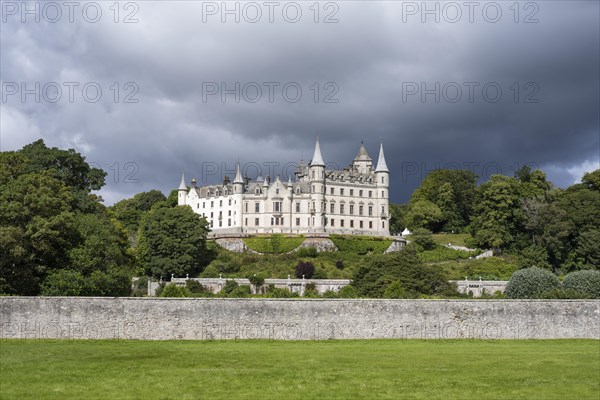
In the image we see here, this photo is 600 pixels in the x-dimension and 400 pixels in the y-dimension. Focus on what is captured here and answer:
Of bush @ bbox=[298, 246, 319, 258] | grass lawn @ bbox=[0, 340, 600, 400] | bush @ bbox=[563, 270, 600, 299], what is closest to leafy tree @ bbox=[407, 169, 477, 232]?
bush @ bbox=[298, 246, 319, 258]

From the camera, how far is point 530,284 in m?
47.6

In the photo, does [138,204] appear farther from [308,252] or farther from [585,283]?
[585,283]

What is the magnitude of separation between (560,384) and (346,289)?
3183 centimetres

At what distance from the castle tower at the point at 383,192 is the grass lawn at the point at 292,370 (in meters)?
76.6

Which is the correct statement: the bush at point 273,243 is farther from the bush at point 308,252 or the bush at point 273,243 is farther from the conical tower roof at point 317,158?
the conical tower roof at point 317,158

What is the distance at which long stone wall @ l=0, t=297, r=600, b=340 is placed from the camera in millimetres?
29734

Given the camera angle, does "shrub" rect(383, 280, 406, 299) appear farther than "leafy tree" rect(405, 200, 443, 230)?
No

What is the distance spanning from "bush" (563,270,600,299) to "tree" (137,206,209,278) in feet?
132

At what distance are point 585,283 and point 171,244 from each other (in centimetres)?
4309

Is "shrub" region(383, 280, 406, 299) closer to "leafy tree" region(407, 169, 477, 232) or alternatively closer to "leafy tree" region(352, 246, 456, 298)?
"leafy tree" region(352, 246, 456, 298)

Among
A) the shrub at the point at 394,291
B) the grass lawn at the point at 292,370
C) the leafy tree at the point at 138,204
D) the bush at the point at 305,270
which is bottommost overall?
the grass lawn at the point at 292,370

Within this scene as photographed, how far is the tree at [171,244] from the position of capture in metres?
75.3

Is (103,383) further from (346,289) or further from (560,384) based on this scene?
(346,289)

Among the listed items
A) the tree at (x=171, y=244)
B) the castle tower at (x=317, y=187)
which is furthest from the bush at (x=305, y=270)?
the castle tower at (x=317, y=187)
